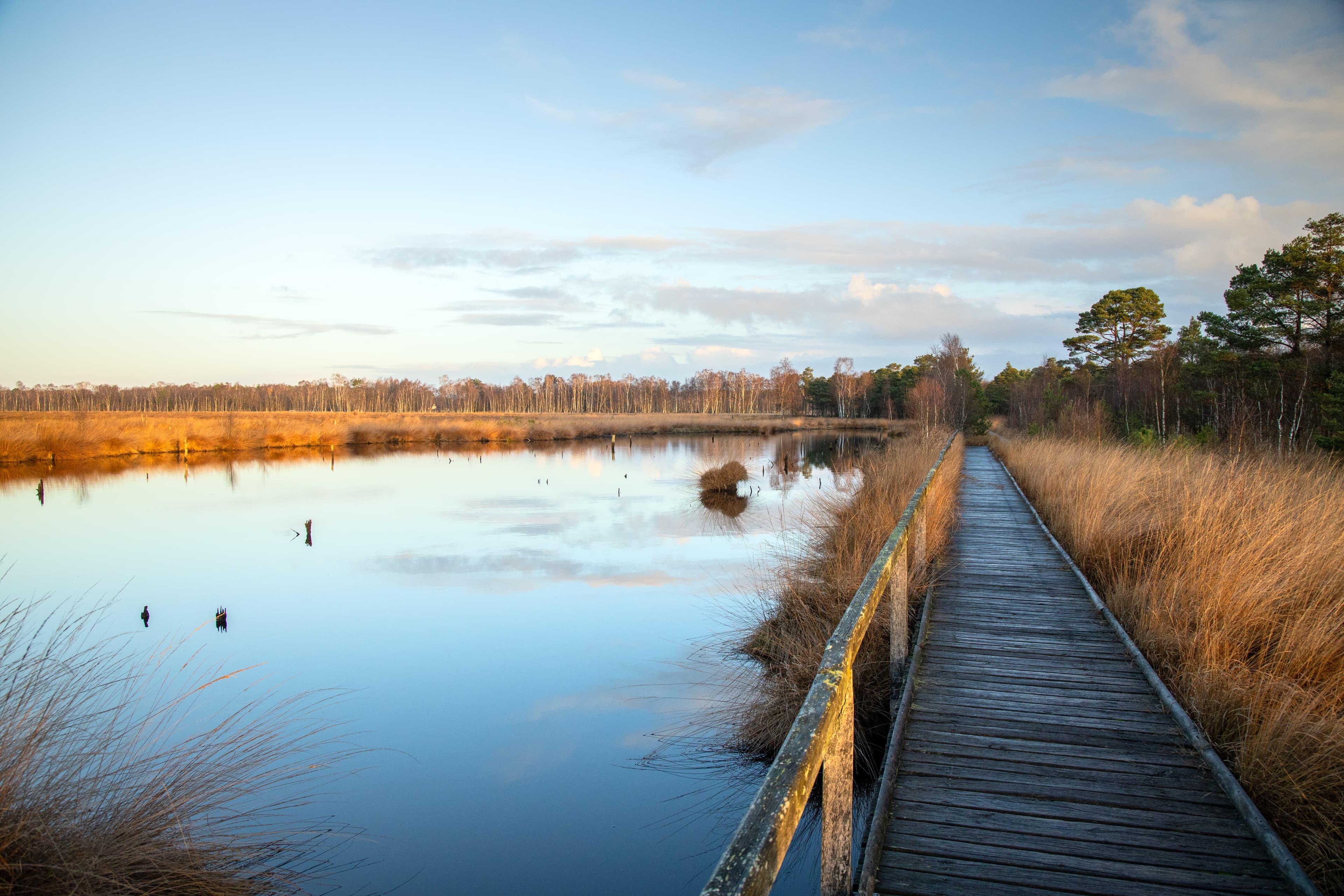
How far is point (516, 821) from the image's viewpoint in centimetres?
555

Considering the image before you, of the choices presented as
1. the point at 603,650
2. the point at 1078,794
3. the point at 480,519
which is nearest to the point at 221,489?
the point at 480,519

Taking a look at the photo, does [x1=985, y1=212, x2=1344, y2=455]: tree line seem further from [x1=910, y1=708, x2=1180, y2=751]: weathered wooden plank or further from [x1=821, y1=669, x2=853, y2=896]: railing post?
[x1=821, y1=669, x2=853, y2=896]: railing post

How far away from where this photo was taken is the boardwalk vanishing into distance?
243 centimetres

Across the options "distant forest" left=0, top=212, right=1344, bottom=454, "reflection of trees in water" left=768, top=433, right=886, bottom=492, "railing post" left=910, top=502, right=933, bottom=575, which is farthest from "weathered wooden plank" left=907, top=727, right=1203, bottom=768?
"reflection of trees in water" left=768, top=433, right=886, bottom=492

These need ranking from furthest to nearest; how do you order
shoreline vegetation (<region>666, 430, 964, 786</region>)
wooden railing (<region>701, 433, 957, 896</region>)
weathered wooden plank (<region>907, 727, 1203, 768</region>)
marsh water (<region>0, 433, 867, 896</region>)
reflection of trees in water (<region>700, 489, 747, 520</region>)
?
reflection of trees in water (<region>700, 489, 747, 520</region>), shoreline vegetation (<region>666, 430, 964, 786</region>), marsh water (<region>0, 433, 867, 896</region>), weathered wooden plank (<region>907, 727, 1203, 768</region>), wooden railing (<region>701, 433, 957, 896</region>)

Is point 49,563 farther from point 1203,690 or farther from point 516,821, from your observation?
point 1203,690

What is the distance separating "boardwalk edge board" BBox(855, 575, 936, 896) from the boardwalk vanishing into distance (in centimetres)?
1

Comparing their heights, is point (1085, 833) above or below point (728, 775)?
above

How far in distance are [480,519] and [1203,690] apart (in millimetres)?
16523

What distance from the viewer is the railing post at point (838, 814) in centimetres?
248

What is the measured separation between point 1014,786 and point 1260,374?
56.5 ft

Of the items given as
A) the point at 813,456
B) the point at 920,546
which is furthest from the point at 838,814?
the point at 813,456

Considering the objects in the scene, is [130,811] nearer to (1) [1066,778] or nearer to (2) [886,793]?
(2) [886,793]

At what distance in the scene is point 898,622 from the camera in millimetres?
4953
